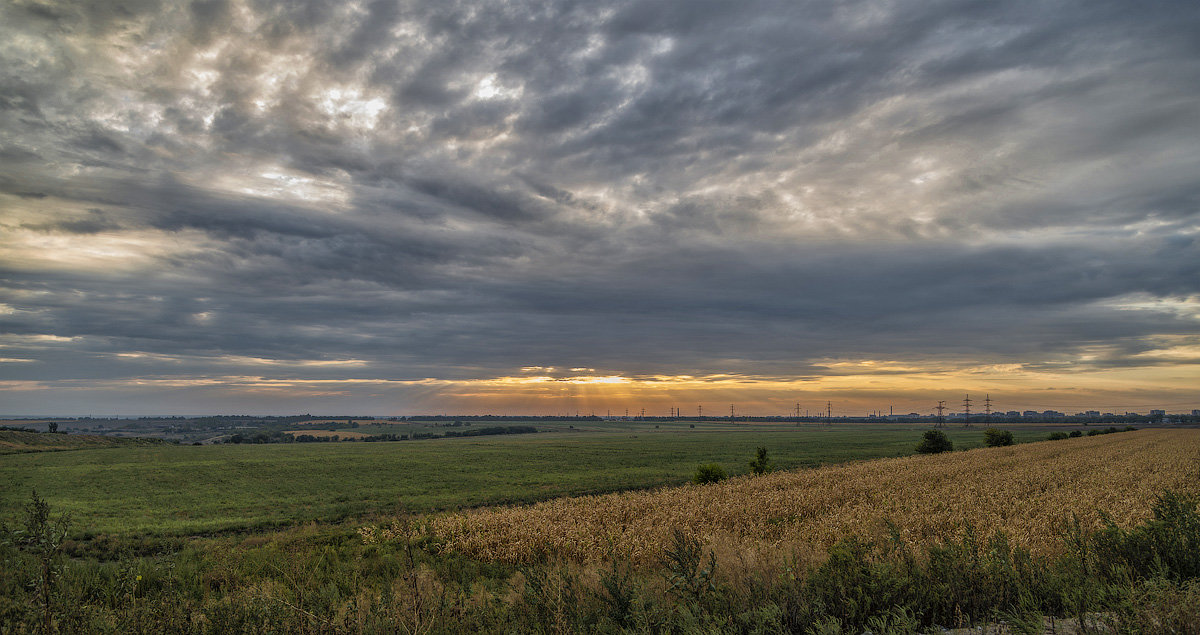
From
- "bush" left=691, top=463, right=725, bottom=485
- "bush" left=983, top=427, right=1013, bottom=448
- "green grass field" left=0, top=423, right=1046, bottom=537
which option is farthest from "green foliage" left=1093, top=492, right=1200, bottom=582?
"bush" left=983, top=427, right=1013, bottom=448

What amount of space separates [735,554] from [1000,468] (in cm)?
3477

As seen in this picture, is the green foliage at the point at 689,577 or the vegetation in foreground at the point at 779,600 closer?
the vegetation in foreground at the point at 779,600

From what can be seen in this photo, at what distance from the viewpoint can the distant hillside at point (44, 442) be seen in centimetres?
10039

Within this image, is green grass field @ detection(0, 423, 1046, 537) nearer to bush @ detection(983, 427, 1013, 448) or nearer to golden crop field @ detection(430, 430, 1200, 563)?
golden crop field @ detection(430, 430, 1200, 563)

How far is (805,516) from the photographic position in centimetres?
1728

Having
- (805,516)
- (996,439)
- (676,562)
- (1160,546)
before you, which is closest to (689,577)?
(676,562)

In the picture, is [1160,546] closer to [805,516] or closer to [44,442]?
[805,516]

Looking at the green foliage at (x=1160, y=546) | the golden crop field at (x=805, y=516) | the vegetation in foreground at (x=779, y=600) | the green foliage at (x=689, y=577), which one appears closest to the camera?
the vegetation in foreground at (x=779, y=600)

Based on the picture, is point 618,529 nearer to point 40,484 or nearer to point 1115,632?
point 1115,632

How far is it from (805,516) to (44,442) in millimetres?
156004

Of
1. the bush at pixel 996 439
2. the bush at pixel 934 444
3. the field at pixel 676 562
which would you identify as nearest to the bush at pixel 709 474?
the field at pixel 676 562

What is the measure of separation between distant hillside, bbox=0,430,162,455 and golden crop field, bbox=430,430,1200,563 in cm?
12203

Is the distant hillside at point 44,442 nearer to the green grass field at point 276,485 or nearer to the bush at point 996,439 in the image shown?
the green grass field at point 276,485

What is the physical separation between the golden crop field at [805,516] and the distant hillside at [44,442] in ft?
400
